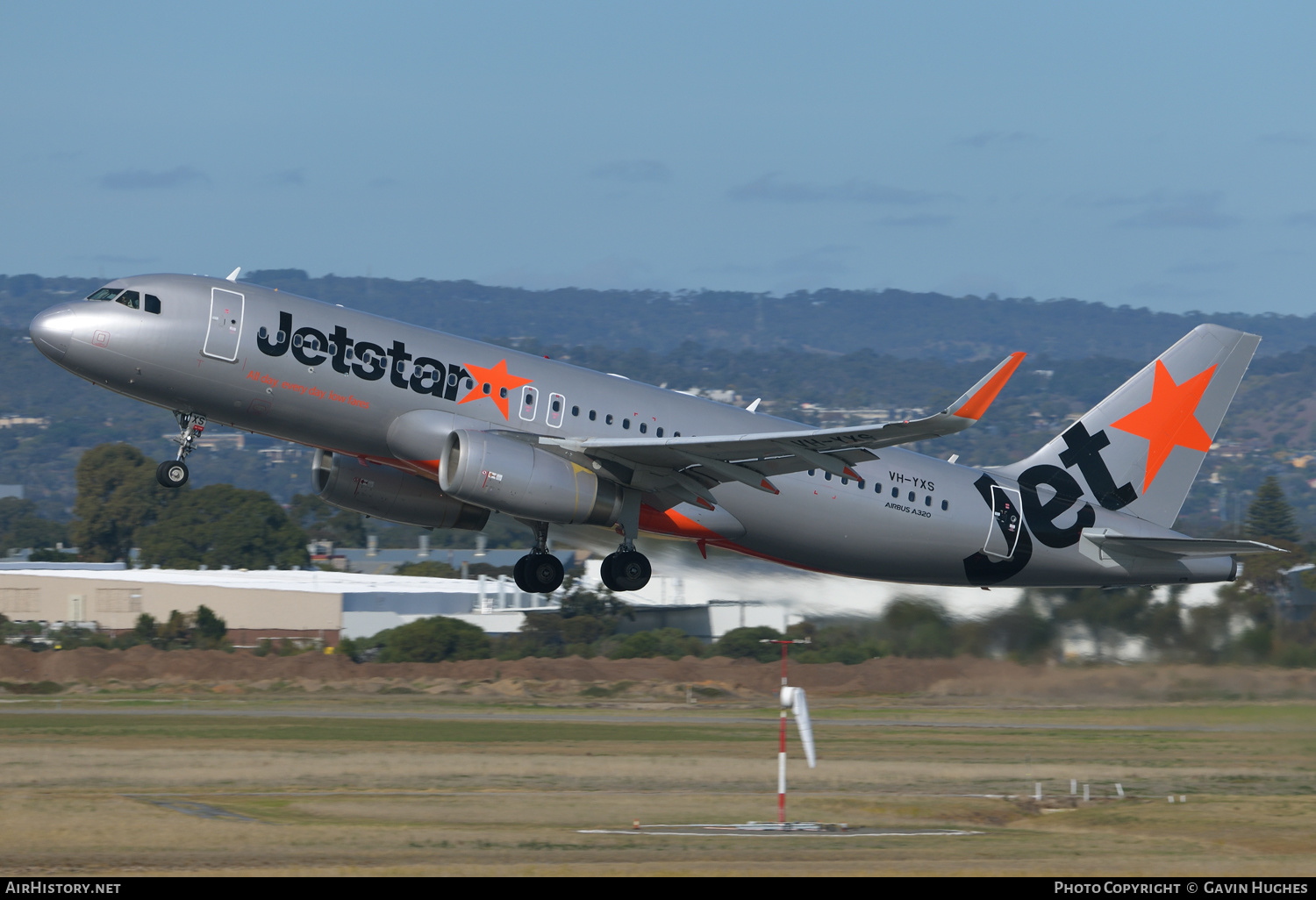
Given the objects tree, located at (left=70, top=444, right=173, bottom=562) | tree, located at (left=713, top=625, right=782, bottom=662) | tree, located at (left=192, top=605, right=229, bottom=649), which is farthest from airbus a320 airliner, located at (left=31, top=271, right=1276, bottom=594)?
tree, located at (left=70, top=444, right=173, bottom=562)

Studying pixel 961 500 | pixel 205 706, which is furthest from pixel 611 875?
pixel 205 706

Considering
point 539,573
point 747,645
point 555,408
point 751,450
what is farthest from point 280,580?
point 751,450

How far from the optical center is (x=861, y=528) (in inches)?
1259

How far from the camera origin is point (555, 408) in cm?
A: 2961

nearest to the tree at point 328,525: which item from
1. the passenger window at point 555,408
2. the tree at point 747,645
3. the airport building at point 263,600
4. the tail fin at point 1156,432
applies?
the airport building at point 263,600

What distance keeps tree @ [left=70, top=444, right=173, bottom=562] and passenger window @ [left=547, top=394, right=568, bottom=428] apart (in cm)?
9038

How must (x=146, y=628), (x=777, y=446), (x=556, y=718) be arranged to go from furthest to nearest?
(x=146, y=628) → (x=556, y=718) → (x=777, y=446)

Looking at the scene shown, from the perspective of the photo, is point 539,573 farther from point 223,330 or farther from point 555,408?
point 223,330

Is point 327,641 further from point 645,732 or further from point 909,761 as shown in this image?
point 909,761

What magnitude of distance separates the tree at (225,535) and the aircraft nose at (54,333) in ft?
215

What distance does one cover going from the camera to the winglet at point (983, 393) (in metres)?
24.7

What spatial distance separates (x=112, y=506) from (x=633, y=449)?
98092mm

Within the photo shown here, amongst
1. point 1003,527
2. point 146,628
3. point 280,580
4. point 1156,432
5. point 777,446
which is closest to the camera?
point 777,446

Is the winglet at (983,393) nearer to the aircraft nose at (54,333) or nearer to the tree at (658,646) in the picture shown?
the aircraft nose at (54,333)
